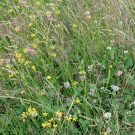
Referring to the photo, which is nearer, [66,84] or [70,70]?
[66,84]

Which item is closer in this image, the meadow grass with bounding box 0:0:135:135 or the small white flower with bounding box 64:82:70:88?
the meadow grass with bounding box 0:0:135:135

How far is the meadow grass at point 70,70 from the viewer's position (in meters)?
2.02

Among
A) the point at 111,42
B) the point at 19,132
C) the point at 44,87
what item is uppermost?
the point at 111,42

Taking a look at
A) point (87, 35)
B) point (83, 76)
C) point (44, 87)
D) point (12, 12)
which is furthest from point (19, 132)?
point (12, 12)

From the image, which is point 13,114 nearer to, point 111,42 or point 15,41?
point 15,41

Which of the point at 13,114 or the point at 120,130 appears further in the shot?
the point at 13,114

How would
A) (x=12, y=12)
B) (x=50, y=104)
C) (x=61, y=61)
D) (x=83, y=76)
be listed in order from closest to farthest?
(x=50, y=104), (x=83, y=76), (x=61, y=61), (x=12, y=12)

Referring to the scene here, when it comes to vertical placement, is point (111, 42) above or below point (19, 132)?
above

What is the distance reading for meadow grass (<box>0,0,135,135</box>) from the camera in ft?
6.63

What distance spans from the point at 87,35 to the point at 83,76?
17.9 inches

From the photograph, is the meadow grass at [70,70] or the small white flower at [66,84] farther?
the small white flower at [66,84]

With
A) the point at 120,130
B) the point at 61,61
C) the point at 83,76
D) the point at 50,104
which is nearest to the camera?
the point at 120,130

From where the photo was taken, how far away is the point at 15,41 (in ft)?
8.34

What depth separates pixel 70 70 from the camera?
93.0 inches
